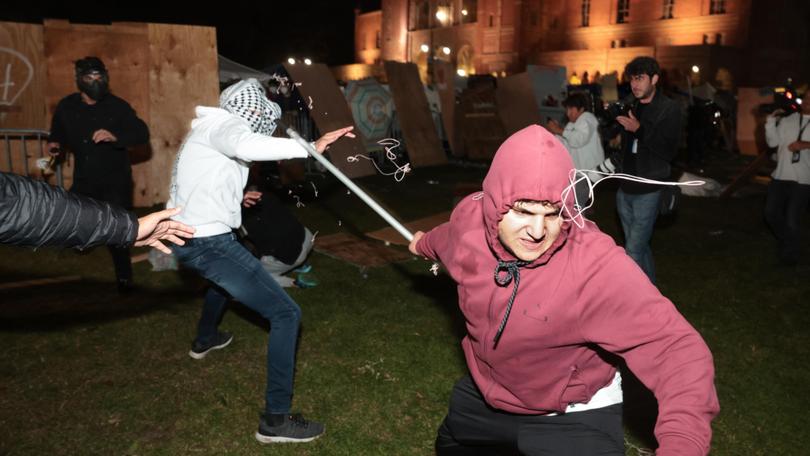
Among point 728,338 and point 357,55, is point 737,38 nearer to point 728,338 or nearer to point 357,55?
point 357,55

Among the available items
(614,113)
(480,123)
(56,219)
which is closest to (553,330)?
(56,219)

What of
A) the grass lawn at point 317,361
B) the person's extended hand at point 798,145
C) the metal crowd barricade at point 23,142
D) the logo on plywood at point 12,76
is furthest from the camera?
the logo on plywood at point 12,76

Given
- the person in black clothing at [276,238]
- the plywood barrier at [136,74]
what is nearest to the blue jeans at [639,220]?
the person in black clothing at [276,238]

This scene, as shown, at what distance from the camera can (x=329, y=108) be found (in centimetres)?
1506

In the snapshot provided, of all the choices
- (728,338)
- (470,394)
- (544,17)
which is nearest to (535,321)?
(470,394)

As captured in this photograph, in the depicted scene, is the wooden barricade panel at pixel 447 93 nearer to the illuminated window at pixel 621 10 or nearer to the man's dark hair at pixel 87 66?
the man's dark hair at pixel 87 66

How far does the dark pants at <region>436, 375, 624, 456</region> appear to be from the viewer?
237 centimetres

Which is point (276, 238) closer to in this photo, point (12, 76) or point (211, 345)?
point (211, 345)

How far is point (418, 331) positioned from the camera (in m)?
5.88

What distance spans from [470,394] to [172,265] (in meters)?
5.62

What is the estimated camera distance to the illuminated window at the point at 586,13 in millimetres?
58469

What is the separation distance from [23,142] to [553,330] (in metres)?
10.1

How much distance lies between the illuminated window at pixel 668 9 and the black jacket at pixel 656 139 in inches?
2176

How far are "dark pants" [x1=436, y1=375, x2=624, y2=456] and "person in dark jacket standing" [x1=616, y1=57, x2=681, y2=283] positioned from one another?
367 cm
